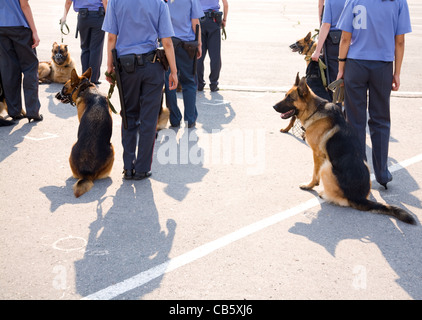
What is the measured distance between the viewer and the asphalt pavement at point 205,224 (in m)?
3.56

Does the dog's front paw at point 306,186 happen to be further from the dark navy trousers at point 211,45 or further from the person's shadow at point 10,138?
the dark navy trousers at point 211,45

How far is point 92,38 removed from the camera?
893 centimetres

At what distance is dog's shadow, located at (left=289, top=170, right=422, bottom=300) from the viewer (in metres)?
3.79

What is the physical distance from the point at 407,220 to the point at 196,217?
2017 mm

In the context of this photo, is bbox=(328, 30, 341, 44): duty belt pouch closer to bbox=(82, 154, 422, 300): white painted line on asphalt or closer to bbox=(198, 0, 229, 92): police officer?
bbox=(82, 154, 422, 300): white painted line on asphalt

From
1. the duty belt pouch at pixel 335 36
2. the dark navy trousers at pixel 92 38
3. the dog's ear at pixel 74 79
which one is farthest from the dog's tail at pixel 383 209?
the dark navy trousers at pixel 92 38

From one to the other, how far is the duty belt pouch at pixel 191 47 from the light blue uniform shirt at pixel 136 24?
6.00 ft

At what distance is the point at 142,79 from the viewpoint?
5.14m

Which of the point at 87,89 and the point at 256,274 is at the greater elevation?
the point at 87,89

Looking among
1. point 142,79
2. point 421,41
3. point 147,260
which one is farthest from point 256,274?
point 421,41

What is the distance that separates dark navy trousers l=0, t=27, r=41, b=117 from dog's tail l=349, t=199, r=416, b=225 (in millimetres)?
5048

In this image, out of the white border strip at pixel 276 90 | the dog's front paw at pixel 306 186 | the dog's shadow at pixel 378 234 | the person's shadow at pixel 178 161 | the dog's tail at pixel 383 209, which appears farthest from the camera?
the white border strip at pixel 276 90

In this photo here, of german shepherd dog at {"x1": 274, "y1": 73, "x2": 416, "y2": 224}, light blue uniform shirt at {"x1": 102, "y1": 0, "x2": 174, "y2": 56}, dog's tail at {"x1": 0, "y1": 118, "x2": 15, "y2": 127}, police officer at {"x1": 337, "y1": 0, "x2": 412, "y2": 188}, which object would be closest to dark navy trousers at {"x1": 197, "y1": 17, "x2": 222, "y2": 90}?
dog's tail at {"x1": 0, "y1": 118, "x2": 15, "y2": 127}
